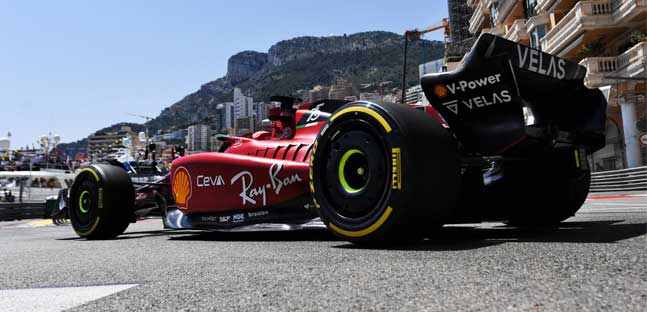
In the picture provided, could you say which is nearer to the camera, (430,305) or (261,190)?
(430,305)

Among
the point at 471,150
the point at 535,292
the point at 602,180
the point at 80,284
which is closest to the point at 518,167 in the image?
the point at 471,150

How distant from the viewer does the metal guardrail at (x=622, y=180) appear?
19156 mm

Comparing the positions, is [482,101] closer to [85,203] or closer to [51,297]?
[51,297]

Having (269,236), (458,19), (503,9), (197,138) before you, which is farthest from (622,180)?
(197,138)

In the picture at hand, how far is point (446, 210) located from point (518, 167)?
1297 millimetres

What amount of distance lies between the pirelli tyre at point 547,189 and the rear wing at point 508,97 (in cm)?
31

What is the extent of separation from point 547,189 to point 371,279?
2.65 meters

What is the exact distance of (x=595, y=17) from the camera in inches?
896

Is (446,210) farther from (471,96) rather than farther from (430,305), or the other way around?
(430,305)

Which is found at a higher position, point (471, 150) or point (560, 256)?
point (471, 150)

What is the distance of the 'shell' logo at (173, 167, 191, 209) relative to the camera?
5.14 metres

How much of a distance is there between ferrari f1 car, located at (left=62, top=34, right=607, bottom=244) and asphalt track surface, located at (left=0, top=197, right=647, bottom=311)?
0.31 metres

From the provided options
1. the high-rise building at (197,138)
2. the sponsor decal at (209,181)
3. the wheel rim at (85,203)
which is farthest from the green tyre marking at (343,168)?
the high-rise building at (197,138)

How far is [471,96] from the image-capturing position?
3.10 m
